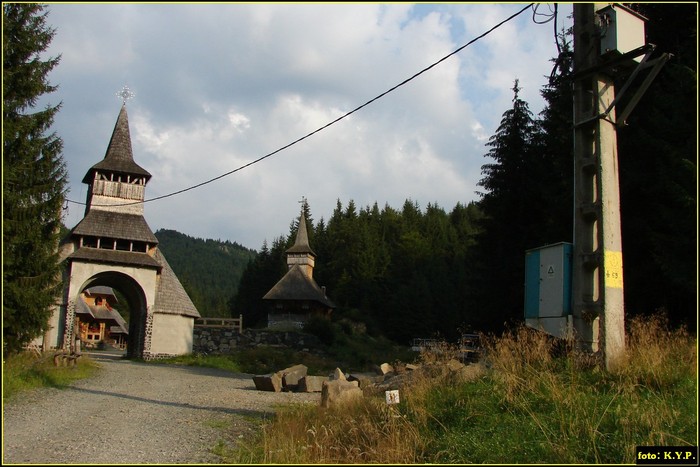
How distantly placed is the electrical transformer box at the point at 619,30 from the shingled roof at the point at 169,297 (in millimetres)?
30117

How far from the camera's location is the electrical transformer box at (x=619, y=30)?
8008mm

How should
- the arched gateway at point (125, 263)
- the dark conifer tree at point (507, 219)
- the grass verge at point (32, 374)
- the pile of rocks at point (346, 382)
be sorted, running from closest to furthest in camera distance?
the pile of rocks at point (346, 382)
the grass verge at point (32, 374)
the dark conifer tree at point (507, 219)
the arched gateway at point (125, 263)

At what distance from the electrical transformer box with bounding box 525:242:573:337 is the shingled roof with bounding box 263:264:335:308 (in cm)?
4039

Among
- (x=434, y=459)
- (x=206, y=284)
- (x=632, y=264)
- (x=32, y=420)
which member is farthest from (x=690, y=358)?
(x=206, y=284)

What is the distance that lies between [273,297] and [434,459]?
43453 mm

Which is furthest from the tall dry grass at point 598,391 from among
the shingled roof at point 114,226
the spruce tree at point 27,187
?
the shingled roof at point 114,226

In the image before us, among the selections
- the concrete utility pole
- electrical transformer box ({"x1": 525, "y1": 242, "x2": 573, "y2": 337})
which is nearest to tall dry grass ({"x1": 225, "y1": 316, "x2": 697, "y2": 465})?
electrical transformer box ({"x1": 525, "y1": 242, "x2": 573, "y2": 337})

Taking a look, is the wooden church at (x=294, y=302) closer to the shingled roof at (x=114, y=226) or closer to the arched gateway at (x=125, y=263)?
the arched gateway at (x=125, y=263)

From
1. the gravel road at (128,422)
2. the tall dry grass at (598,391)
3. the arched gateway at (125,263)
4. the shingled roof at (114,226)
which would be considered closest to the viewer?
the tall dry grass at (598,391)

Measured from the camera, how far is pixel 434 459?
6270 millimetres

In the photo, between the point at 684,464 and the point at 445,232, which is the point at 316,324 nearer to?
the point at 684,464

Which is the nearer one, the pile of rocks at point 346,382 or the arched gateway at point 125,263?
the pile of rocks at point 346,382

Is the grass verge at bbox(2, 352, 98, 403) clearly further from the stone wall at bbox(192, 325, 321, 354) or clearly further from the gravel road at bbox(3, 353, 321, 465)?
the stone wall at bbox(192, 325, 321, 354)

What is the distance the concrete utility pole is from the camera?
7.64 meters
